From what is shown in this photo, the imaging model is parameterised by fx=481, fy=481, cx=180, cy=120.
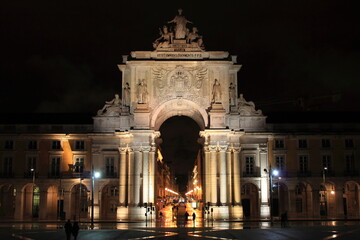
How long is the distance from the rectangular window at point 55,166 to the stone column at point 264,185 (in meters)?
29.4

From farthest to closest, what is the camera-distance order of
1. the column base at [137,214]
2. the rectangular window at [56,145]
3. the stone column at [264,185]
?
the rectangular window at [56,145] → the stone column at [264,185] → the column base at [137,214]

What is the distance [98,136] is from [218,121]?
17428 mm

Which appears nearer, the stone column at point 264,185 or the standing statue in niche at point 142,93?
the standing statue in niche at point 142,93

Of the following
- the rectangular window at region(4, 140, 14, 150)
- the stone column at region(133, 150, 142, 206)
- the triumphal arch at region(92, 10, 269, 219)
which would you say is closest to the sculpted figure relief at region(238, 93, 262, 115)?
the triumphal arch at region(92, 10, 269, 219)

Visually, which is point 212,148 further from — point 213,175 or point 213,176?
point 213,176

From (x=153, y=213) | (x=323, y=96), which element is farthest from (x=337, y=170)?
(x=323, y=96)

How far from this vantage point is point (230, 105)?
225 ft

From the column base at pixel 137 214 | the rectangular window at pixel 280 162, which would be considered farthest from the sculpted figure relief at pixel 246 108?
the column base at pixel 137 214

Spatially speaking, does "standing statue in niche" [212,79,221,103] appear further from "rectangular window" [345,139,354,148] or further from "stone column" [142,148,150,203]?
"rectangular window" [345,139,354,148]

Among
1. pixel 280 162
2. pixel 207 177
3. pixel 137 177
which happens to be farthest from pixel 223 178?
pixel 137 177

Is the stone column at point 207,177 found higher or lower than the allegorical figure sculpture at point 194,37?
lower

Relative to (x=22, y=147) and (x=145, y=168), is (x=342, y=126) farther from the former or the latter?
(x=22, y=147)

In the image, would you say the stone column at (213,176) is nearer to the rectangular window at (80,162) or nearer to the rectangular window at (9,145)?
the rectangular window at (80,162)

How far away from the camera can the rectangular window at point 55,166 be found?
70312mm
